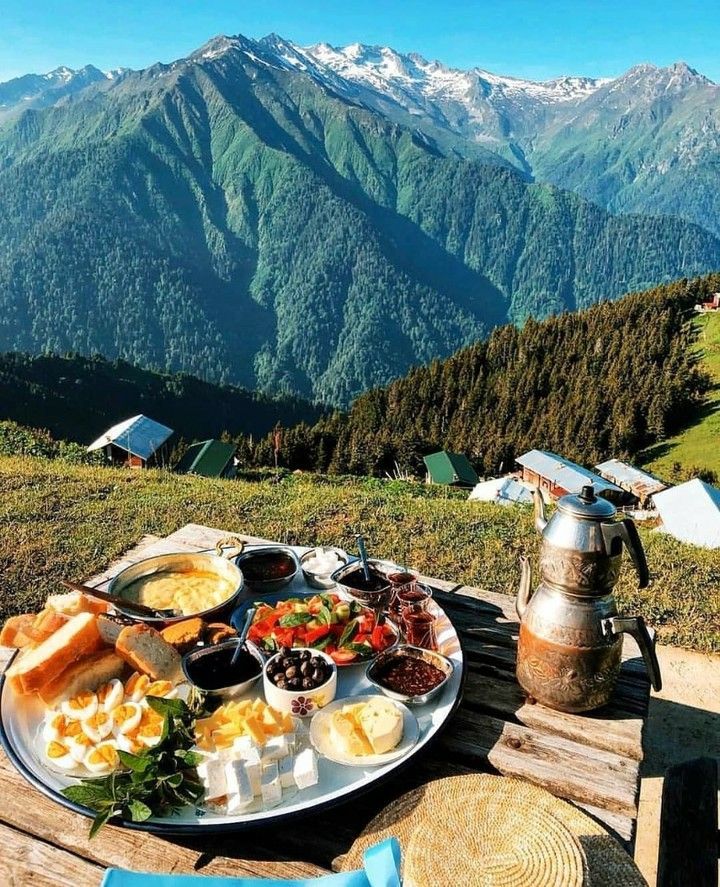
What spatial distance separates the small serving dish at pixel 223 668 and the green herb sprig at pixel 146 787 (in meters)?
0.32

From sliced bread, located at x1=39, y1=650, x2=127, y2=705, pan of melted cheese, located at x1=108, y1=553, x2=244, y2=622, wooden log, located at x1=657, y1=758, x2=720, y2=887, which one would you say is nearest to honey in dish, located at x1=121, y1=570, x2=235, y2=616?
pan of melted cheese, located at x1=108, y1=553, x2=244, y2=622

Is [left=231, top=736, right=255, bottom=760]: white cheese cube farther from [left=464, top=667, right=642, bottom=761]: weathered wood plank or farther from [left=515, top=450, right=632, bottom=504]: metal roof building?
[left=515, top=450, right=632, bottom=504]: metal roof building

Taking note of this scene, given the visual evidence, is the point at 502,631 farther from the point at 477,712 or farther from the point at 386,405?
the point at 386,405

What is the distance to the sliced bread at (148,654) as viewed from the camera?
9.45 ft

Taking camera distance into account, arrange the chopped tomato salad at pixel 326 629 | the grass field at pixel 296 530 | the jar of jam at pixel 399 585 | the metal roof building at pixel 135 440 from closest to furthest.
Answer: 1. the chopped tomato salad at pixel 326 629
2. the jar of jam at pixel 399 585
3. the grass field at pixel 296 530
4. the metal roof building at pixel 135 440

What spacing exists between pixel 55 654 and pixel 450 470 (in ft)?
170

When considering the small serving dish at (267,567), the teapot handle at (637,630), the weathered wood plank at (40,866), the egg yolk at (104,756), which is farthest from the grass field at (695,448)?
the weathered wood plank at (40,866)

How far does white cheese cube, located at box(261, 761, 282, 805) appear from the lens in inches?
90.7

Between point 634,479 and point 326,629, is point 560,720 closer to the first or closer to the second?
point 326,629

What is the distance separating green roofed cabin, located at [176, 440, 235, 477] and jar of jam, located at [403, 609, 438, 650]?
130ft

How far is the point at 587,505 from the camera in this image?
276cm

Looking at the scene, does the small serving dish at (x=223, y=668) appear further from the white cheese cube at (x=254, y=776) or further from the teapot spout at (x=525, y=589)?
the teapot spout at (x=525, y=589)

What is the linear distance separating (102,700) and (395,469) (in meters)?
58.9

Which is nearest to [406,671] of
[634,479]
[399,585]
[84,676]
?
[399,585]
